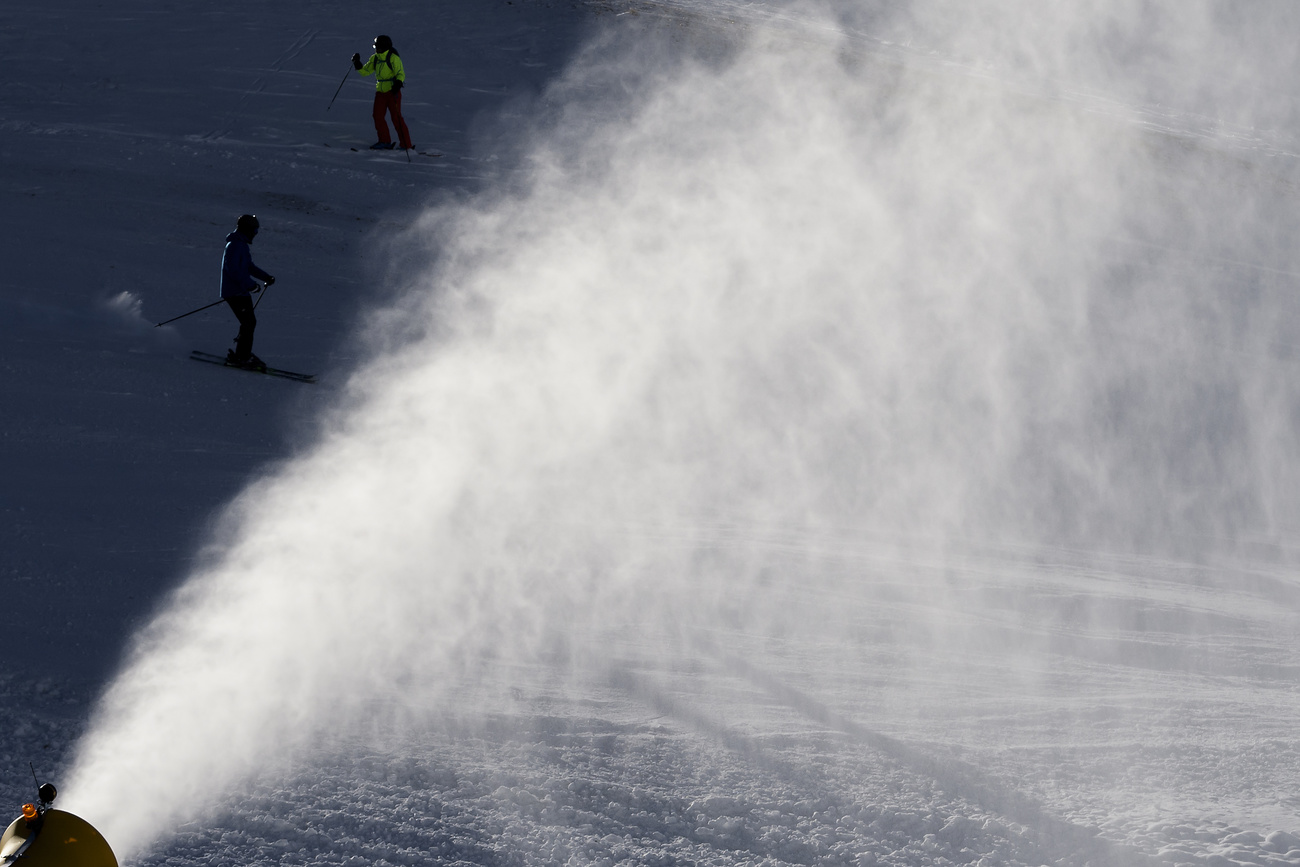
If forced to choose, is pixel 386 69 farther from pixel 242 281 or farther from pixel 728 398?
pixel 728 398

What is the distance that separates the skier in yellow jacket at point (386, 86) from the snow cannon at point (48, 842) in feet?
31.8

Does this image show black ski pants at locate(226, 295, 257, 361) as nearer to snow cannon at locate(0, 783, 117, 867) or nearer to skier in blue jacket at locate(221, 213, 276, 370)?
skier in blue jacket at locate(221, 213, 276, 370)

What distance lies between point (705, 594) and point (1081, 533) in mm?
3392

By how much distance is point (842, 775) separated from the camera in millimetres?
4836

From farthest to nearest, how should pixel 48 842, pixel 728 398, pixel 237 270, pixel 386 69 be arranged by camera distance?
pixel 386 69
pixel 728 398
pixel 237 270
pixel 48 842

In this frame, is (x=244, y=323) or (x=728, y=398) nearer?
(x=244, y=323)

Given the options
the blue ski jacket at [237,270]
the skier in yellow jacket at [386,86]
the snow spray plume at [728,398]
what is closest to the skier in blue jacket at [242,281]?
the blue ski jacket at [237,270]

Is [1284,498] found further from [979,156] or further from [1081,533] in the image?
[979,156]

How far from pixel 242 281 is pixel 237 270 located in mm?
86

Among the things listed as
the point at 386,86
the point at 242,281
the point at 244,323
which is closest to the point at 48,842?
the point at 242,281

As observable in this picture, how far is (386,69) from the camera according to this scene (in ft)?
35.8

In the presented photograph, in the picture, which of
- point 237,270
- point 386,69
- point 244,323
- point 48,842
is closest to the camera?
point 48,842

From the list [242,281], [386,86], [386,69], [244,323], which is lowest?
[244,323]

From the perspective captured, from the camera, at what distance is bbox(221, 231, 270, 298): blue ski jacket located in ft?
23.8
